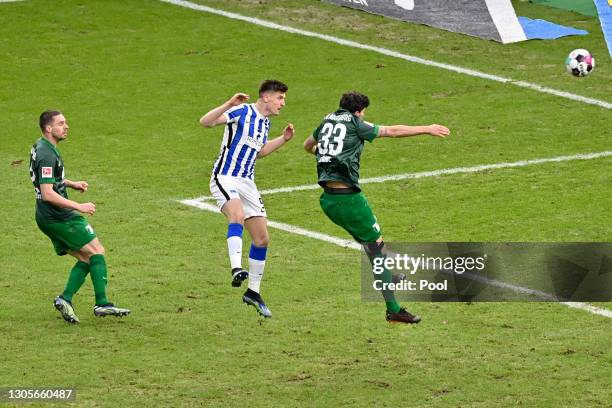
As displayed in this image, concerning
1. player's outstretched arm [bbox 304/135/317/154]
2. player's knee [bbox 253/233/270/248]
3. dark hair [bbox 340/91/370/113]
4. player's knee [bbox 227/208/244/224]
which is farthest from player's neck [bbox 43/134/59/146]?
dark hair [bbox 340/91/370/113]

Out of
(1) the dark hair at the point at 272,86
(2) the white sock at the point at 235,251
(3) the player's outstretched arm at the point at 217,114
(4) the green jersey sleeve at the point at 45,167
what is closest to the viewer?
(4) the green jersey sleeve at the point at 45,167

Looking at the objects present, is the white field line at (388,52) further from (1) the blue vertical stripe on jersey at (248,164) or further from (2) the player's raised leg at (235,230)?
(2) the player's raised leg at (235,230)

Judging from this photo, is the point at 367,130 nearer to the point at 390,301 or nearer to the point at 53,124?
the point at 390,301

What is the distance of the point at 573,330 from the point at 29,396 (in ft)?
20.2

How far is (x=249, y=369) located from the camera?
13883 millimetres

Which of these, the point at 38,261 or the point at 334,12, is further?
the point at 334,12

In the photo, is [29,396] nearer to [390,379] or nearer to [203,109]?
[390,379]

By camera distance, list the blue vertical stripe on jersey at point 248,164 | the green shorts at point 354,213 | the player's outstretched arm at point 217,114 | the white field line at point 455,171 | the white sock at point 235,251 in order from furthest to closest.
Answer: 1. the white field line at point 455,171
2. the blue vertical stripe on jersey at point 248,164
3. the player's outstretched arm at point 217,114
4. the white sock at point 235,251
5. the green shorts at point 354,213

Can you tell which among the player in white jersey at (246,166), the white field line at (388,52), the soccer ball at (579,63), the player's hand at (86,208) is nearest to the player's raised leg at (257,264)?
the player in white jersey at (246,166)

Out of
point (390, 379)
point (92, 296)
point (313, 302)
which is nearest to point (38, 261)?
point (92, 296)

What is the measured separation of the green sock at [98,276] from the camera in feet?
50.2

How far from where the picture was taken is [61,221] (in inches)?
601

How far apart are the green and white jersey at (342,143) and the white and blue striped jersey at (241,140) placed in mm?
940

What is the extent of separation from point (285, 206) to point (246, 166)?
4877 mm
